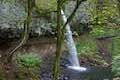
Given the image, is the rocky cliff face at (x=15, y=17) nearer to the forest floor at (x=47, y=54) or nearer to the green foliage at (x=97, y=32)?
the forest floor at (x=47, y=54)

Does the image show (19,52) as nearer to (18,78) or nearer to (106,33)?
(18,78)

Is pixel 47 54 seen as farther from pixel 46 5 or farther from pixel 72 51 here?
pixel 46 5

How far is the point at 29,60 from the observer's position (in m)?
12.1

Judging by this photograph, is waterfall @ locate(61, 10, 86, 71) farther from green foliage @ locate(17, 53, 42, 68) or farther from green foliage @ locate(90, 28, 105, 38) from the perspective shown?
green foliage @ locate(90, 28, 105, 38)

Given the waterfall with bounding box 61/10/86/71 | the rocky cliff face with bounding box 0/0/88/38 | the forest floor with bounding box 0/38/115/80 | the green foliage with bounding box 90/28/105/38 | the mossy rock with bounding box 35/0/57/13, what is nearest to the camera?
the mossy rock with bounding box 35/0/57/13

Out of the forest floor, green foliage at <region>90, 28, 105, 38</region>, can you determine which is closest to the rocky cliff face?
the forest floor

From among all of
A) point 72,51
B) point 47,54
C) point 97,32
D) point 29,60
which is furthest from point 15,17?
point 97,32

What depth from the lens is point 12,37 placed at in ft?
41.7

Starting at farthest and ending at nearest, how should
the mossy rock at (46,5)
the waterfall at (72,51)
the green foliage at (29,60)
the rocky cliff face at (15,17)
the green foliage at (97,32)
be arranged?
the green foliage at (97,32) < the waterfall at (72,51) < the rocky cliff face at (15,17) < the green foliage at (29,60) < the mossy rock at (46,5)

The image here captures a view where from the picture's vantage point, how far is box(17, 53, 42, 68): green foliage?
11.6 m

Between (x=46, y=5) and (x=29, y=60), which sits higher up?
(x=46, y=5)

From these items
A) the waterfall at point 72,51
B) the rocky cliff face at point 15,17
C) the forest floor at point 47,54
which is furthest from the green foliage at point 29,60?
the waterfall at point 72,51

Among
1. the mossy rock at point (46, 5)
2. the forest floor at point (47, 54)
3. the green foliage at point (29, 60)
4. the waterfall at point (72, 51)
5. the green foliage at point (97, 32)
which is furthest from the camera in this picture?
the green foliage at point (97, 32)

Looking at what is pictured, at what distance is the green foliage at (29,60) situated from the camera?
1155cm
